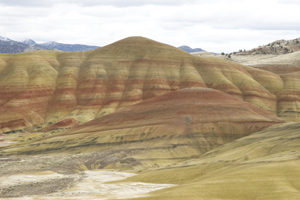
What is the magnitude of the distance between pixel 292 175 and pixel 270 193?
519 cm

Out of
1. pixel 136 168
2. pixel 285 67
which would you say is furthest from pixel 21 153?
pixel 285 67

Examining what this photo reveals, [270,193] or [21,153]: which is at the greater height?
[270,193]

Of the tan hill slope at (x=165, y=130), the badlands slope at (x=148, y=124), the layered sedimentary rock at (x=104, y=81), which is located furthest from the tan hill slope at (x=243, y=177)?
the layered sedimentary rock at (x=104, y=81)

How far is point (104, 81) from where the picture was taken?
13538 cm

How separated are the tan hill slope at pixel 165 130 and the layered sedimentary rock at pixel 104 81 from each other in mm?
36641

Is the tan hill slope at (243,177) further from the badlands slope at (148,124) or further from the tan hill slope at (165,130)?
the tan hill slope at (165,130)

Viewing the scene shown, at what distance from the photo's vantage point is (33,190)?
4481 centimetres

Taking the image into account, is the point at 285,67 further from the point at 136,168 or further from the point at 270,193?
the point at 270,193

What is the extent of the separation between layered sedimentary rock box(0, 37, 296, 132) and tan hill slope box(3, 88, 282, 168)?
120 ft

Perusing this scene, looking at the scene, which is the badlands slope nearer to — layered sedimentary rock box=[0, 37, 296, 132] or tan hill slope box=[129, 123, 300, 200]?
tan hill slope box=[129, 123, 300, 200]

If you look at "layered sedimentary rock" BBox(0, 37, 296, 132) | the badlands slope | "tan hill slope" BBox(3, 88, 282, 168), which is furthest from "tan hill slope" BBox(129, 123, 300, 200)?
"layered sedimentary rock" BBox(0, 37, 296, 132)

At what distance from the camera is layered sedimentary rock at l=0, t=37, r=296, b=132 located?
402 feet

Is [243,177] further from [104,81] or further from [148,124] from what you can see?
[104,81]

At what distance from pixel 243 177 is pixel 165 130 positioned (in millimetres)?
39912
